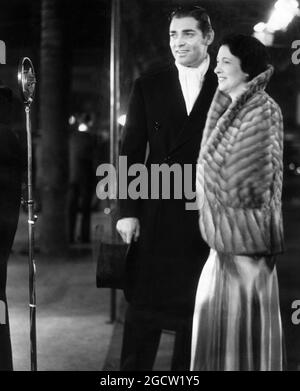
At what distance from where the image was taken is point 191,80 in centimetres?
318

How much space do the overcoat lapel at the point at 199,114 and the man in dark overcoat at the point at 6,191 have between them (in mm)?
754

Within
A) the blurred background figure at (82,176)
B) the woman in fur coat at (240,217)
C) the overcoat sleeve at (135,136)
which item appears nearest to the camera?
the woman in fur coat at (240,217)

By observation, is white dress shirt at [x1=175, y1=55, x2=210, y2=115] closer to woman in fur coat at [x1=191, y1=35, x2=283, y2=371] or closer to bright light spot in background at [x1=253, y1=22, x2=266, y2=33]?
woman in fur coat at [x1=191, y1=35, x2=283, y2=371]

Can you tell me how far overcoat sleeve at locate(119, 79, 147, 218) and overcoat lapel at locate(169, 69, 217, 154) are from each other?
0.18m

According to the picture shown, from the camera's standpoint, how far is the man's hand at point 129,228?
3268mm

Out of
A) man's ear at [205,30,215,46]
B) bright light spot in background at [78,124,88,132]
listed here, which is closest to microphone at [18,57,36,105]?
man's ear at [205,30,215,46]

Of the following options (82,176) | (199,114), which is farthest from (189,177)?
(82,176)

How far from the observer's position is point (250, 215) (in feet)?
10.4

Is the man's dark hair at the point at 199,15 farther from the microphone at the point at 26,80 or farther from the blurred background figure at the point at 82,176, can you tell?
the blurred background figure at the point at 82,176

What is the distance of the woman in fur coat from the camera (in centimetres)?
312

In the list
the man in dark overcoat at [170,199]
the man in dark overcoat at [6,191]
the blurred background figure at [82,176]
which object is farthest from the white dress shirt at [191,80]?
the blurred background figure at [82,176]

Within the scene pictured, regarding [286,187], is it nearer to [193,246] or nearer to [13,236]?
[193,246]
